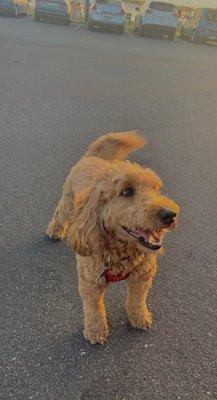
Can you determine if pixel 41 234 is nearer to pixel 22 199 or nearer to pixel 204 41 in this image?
pixel 22 199

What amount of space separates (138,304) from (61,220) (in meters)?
1.13

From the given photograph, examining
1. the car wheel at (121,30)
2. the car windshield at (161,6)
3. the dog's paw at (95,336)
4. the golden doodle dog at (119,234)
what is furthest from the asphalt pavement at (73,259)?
the car windshield at (161,6)

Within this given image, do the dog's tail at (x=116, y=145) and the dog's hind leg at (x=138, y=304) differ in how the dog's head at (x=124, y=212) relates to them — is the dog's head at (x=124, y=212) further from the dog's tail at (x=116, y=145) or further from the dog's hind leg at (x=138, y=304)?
the dog's tail at (x=116, y=145)

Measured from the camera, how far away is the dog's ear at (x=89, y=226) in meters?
2.43

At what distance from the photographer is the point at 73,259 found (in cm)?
353

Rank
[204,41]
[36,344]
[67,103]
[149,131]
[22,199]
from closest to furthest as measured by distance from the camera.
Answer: [36,344]
[22,199]
[149,131]
[67,103]
[204,41]

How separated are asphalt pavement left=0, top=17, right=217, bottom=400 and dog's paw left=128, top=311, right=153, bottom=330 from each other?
69mm

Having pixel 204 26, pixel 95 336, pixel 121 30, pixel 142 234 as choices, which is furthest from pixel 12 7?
pixel 142 234

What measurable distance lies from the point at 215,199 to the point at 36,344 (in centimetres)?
283

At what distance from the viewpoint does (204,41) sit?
850 inches

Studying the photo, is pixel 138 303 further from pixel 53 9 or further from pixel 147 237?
pixel 53 9

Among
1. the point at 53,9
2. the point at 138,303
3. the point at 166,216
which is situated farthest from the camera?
the point at 53,9

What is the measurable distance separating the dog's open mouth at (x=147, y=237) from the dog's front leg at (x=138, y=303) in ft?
1.60

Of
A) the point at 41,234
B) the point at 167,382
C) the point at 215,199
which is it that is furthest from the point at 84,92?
the point at 167,382
